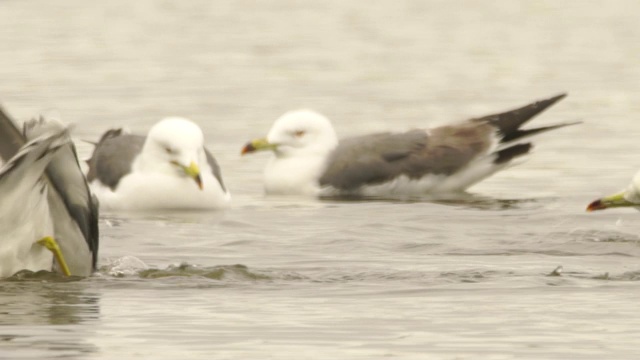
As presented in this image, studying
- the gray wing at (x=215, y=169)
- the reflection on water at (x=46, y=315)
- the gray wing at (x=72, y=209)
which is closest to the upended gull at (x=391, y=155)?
the gray wing at (x=215, y=169)

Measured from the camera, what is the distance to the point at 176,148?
14.1 m

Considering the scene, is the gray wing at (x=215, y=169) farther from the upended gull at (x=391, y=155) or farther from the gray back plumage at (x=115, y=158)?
the upended gull at (x=391, y=155)

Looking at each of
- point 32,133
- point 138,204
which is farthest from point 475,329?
point 138,204

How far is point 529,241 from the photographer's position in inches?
458

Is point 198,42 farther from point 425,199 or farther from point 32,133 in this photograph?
point 32,133

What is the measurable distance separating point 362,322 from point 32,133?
1.65m

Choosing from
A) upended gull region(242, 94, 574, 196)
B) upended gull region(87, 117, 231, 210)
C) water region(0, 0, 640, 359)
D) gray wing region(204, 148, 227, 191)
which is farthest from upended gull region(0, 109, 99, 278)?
upended gull region(242, 94, 574, 196)

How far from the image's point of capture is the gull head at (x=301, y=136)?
1548cm

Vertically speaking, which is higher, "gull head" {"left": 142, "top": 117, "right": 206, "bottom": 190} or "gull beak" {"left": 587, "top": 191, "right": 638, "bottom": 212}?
"gull head" {"left": 142, "top": 117, "right": 206, "bottom": 190}

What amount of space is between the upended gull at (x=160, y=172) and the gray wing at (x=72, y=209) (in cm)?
412

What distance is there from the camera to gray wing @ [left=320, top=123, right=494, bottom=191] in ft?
48.8

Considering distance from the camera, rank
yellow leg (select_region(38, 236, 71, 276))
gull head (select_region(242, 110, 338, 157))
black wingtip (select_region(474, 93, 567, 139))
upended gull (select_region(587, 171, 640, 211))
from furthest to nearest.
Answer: black wingtip (select_region(474, 93, 567, 139))
gull head (select_region(242, 110, 338, 157))
upended gull (select_region(587, 171, 640, 211))
yellow leg (select_region(38, 236, 71, 276))

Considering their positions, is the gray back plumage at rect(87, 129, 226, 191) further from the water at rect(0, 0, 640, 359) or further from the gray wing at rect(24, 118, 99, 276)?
the gray wing at rect(24, 118, 99, 276)

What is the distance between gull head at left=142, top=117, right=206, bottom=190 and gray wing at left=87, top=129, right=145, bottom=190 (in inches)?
5.6
